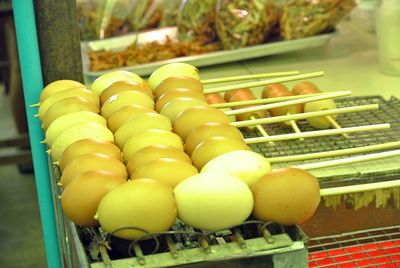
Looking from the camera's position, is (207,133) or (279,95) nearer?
(207,133)

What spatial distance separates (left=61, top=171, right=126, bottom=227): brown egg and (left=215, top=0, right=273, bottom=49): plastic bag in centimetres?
187

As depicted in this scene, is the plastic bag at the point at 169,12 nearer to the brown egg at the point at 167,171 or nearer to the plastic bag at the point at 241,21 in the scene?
the plastic bag at the point at 241,21

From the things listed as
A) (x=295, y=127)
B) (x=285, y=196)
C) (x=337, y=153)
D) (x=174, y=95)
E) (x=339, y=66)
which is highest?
(x=285, y=196)

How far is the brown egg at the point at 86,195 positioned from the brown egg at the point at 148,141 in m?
0.19

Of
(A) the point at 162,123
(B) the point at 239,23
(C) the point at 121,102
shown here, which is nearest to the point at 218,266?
(A) the point at 162,123

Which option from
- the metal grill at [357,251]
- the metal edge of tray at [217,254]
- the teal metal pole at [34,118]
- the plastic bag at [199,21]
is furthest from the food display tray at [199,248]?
the plastic bag at [199,21]

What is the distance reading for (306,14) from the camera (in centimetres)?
333

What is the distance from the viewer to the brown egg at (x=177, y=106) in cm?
189

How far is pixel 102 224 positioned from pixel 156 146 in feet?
0.88

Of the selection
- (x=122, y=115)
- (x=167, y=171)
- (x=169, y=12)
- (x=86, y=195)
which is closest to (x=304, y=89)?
(x=122, y=115)

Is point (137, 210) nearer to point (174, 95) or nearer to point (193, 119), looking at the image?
point (193, 119)

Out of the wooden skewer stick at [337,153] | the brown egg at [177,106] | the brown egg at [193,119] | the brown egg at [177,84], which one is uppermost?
the brown egg at [193,119]

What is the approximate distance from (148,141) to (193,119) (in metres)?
0.15

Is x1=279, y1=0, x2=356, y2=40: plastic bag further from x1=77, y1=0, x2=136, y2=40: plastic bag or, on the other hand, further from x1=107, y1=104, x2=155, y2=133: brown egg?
x1=107, y1=104, x2=155, y2=133: brown egg
